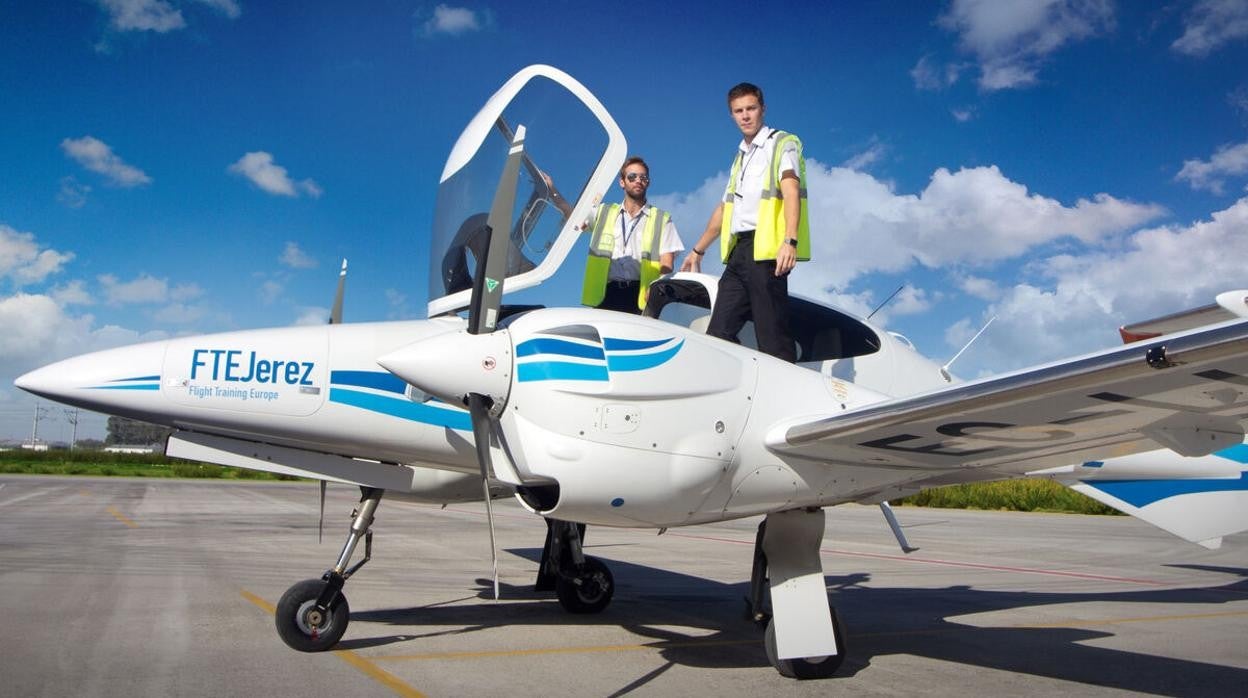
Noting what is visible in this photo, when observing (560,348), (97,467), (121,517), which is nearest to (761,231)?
(560,348)

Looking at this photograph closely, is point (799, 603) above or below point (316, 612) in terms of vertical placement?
above

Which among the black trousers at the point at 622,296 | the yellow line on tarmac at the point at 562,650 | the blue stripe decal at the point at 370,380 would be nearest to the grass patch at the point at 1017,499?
the yellow line on tarmac at the point at 562,650

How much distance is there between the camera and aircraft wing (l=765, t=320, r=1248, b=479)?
131 inches

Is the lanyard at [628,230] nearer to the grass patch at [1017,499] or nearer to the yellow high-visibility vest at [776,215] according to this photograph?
the yellow high-visibility vest at [776,215]

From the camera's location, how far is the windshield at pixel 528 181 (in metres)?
5.41

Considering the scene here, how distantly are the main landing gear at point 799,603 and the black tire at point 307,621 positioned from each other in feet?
8.89

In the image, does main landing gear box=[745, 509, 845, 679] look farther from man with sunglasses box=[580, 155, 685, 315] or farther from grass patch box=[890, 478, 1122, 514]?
grass patch box=[890, 478, 1122, 514]

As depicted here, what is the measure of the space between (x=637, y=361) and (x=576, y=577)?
147 inches

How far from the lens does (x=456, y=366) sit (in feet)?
13.9

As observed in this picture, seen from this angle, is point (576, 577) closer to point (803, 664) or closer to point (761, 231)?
point (803, 664)

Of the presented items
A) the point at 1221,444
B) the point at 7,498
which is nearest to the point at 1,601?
the point at 1221,444

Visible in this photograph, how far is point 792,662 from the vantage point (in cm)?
503

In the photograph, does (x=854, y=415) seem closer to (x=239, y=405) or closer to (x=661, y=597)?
(x=239, y=405)

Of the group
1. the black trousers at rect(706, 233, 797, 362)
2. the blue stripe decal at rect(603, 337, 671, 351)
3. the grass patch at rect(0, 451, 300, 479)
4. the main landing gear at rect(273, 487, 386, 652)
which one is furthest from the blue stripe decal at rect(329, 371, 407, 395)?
the grass patch at rect(0, 451, 300, 479)
